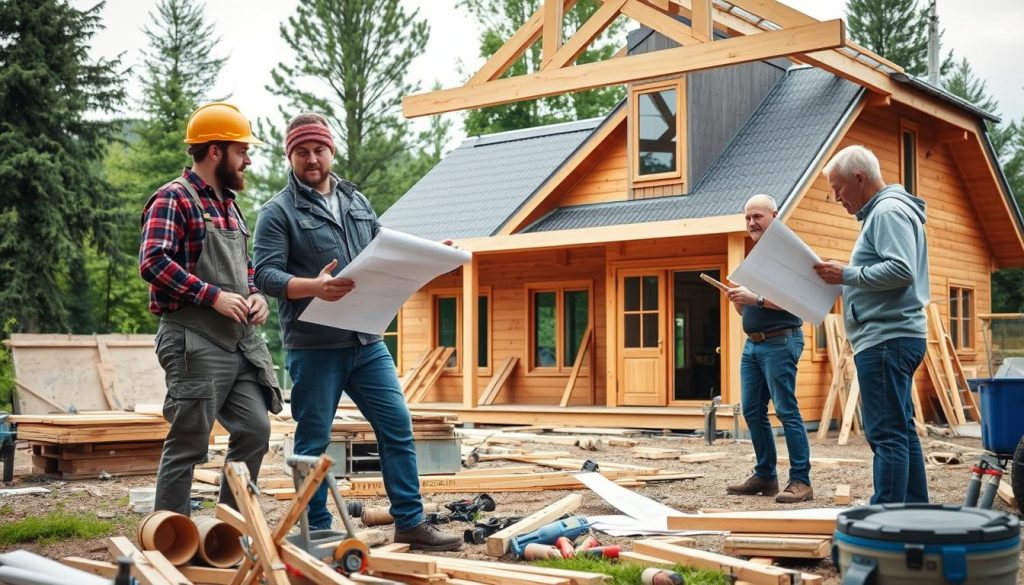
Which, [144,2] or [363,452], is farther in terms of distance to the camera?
[144,2]

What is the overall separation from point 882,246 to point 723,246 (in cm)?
1149

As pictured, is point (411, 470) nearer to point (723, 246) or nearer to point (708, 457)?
point (708, 457)

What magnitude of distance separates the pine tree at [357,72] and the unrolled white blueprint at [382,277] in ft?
96.3

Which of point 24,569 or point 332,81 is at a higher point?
point 332,81

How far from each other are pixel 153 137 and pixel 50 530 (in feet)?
111

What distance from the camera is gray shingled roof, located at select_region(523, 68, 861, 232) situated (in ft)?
52.1

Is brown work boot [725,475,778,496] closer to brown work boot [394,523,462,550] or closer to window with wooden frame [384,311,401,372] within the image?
brown work boot [394,523,462,550]

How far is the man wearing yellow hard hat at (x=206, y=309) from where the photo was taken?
187 inches

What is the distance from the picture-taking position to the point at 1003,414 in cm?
673

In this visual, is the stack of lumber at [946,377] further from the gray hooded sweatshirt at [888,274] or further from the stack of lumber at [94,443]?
the gray hooded sweatshirt at [888,274]

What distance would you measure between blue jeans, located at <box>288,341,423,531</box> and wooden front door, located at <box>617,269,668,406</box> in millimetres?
12163

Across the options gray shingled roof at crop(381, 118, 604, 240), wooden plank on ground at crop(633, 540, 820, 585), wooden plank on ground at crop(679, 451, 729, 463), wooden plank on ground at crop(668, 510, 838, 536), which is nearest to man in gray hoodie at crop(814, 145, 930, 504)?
wooden plank on ground at crop(668, 510, 838, 536)

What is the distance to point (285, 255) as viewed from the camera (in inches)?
210

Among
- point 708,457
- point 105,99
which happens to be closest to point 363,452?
point 708,457
